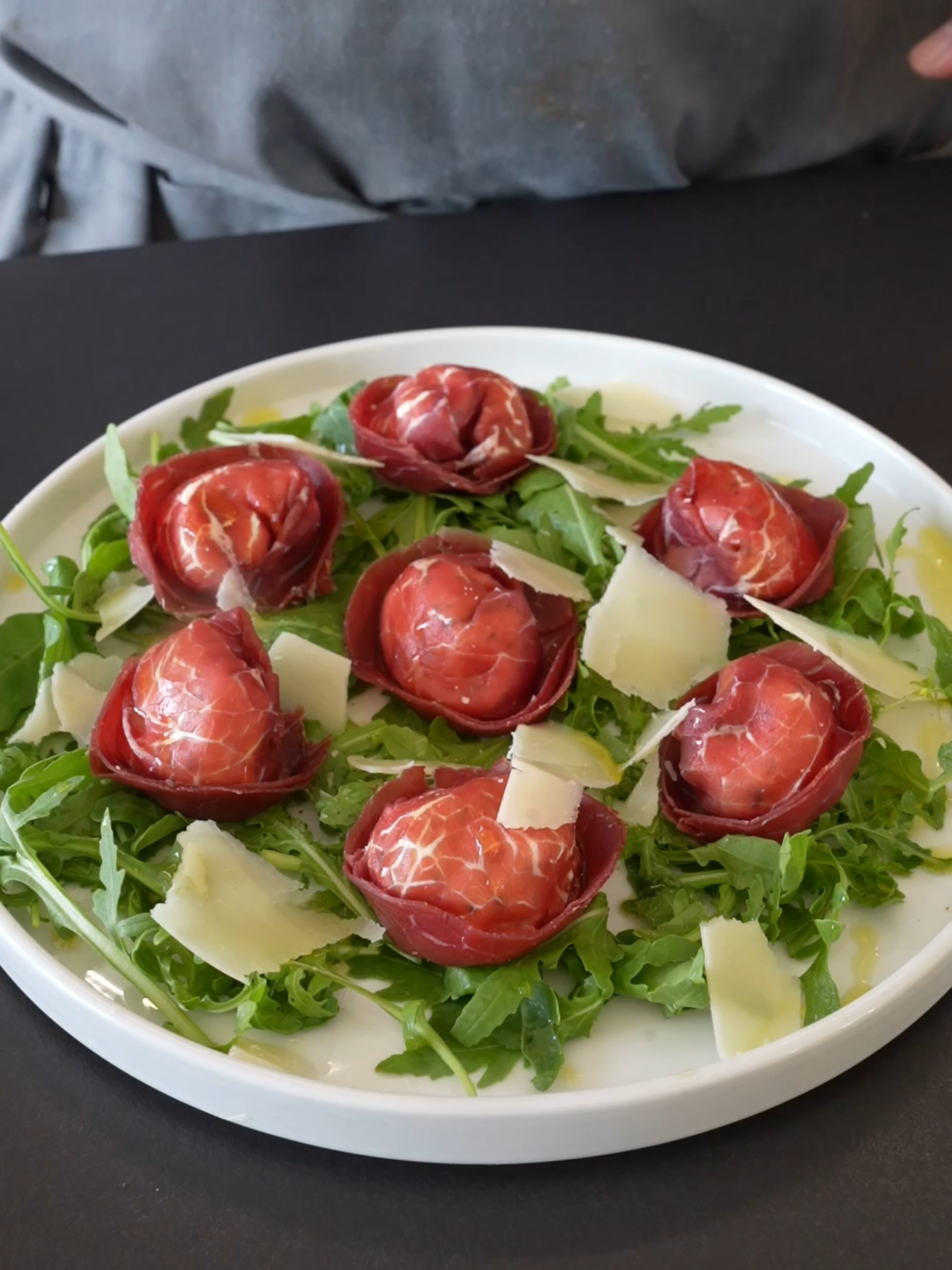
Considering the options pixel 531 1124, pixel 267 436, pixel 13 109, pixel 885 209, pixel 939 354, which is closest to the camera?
pixel 531 1124

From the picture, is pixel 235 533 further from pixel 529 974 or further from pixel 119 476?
pixel 529 974

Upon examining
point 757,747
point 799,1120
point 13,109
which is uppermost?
point 13,109

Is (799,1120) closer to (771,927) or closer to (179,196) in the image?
(771,927)

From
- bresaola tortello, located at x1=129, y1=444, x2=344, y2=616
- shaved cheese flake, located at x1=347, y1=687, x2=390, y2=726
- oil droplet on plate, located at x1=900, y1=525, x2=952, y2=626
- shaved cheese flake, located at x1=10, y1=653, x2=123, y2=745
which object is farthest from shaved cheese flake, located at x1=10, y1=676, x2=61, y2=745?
oil droplet on plate, located at x1=900, y1=525, x2=952, y2=626

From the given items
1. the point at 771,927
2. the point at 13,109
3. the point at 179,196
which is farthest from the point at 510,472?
the point at 13,109

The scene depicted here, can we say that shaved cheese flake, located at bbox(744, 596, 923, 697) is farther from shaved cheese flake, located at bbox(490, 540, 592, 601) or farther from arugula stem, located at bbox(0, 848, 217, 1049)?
arugula stem, located at bbox(0, 848, 217, 1049)

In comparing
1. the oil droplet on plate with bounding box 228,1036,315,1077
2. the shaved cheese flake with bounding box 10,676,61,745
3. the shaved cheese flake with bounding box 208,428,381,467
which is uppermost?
the shaved cheese flake with bounding box 208,428,381,467

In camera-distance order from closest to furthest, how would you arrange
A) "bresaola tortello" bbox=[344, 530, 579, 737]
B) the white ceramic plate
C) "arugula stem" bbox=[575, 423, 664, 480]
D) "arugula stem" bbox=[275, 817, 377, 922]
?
1. the white ceramic plate
2. "arugula stem" bbox=[275, 817, 377, 922]
3. "bresaola tortello" bbox=[344, 530, 579, 737]
4. "arugula stem" bbox=[575, 423, 664, 480]

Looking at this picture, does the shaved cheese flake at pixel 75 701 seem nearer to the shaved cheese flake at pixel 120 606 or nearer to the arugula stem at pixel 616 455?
the shaved cheese flake at pixel 120 606
